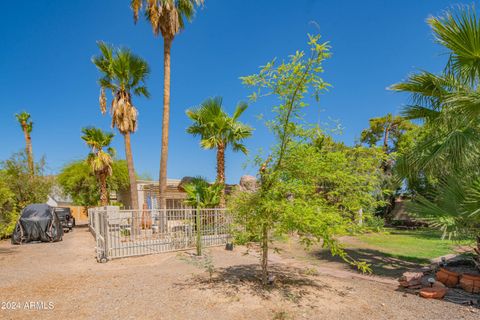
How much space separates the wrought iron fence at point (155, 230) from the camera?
31.5 feet

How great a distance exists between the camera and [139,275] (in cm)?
736

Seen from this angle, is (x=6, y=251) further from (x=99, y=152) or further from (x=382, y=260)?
(x=382, y=260)

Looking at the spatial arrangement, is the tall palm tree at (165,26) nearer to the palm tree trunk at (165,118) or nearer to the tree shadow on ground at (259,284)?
the palm tree trunk at (165,118)

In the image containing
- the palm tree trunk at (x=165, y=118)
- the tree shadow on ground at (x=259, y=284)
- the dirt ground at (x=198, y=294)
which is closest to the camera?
the dirt ground at (x=198, y=294)

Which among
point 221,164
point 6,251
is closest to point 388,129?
point 221,164

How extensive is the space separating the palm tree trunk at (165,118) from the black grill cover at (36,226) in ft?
18.3

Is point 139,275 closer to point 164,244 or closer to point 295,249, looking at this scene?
point 164,244

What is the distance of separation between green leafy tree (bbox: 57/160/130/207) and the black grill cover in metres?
10.5

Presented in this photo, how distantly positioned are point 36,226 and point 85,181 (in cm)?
1178

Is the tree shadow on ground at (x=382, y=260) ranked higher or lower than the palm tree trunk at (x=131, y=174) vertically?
lower

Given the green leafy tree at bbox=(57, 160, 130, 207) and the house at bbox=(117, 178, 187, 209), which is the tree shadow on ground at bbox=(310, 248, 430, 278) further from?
the green leafy tree at bbox=(57, 160, 130, 207)

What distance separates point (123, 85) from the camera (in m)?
17.0

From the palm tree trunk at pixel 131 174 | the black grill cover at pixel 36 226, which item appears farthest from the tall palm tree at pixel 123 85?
the black grill cover at pixel 36 226

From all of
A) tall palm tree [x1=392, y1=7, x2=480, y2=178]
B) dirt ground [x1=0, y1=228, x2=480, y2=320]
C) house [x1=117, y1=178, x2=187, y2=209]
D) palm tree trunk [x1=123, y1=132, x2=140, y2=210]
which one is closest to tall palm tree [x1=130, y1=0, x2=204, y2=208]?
palm tree trunk [x1=123, y1=132, x2=140, y2=210]
